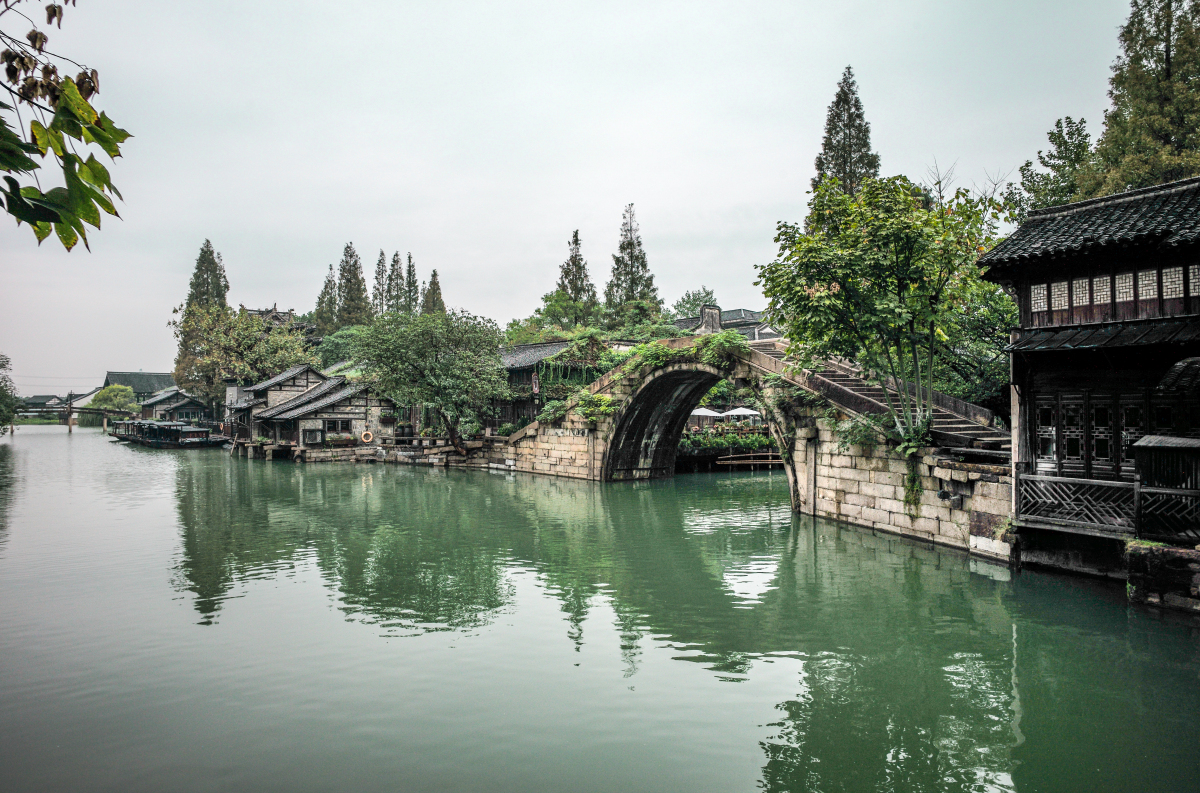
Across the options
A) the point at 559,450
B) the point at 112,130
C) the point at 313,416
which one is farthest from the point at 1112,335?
the point at 313,416

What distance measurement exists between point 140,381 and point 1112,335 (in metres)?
101

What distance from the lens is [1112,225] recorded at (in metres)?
11.6

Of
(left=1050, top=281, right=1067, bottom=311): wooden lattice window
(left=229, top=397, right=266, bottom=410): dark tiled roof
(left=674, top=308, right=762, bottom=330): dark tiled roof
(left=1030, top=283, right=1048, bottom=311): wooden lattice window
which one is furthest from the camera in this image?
(left=674, top=308, right=762, bottom=330): dark tiled roof

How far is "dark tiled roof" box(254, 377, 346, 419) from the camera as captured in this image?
142ft

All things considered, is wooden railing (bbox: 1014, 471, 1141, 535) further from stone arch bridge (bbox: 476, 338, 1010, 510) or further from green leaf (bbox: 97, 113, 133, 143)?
green leaf (bbox: 97, 113, 133, 143)

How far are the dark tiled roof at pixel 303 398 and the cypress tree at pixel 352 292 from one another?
22.9m

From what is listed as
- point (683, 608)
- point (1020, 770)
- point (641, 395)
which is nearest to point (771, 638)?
point (683, 608)

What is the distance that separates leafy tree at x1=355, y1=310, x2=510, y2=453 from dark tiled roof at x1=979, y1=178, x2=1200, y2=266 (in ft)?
82.9

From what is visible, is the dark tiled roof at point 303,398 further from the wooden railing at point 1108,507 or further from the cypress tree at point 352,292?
the wooden railing at point 1108,507

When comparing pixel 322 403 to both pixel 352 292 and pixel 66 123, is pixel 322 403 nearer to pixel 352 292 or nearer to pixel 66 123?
pixel 352 292

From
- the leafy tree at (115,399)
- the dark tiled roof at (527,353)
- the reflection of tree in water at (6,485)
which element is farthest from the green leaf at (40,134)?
the leafy tree at (115,399)

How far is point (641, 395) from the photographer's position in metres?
27.3

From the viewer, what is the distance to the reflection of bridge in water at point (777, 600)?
6984mm

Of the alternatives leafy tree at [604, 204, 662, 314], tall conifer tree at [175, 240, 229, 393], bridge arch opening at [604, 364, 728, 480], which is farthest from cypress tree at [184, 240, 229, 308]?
bridge arch opening at [604, 364, 728, 480]
